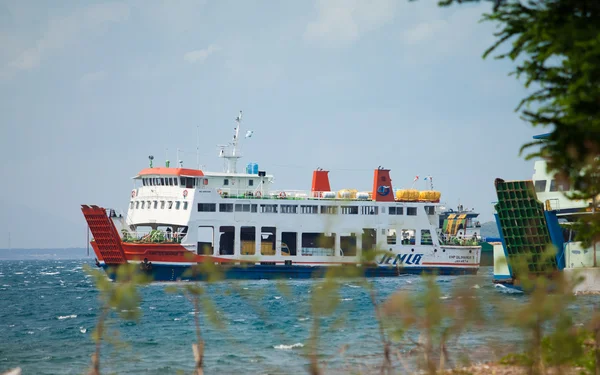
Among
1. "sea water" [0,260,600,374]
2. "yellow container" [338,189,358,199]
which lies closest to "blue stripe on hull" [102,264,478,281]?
"yellow container" [338,189,358,199]

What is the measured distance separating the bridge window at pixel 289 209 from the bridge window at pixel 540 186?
50.7ft

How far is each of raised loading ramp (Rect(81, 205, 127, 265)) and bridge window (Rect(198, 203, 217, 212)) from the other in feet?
14.1

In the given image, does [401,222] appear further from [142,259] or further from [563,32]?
[563,32]

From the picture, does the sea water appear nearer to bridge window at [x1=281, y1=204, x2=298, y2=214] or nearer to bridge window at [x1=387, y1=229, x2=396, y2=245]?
bridge window at [x1=281, y1=204, x2=298, y2=214]

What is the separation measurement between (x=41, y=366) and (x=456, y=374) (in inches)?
403

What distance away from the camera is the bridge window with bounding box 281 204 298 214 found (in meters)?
44.4

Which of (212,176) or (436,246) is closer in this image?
(212,176)

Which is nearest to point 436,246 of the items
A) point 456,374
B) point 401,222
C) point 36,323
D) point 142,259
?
point 401,222

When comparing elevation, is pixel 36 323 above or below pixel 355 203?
below

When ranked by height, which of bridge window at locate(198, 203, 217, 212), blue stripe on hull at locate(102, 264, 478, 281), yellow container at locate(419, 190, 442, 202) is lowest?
blue stripe on hull at locate(102, 264, 478, 281)

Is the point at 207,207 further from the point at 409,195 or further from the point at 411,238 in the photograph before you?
the point at 411,238

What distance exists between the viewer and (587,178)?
9.51 meters

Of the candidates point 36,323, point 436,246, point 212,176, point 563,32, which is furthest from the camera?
point 436,246

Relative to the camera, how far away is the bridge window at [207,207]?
140 feet
